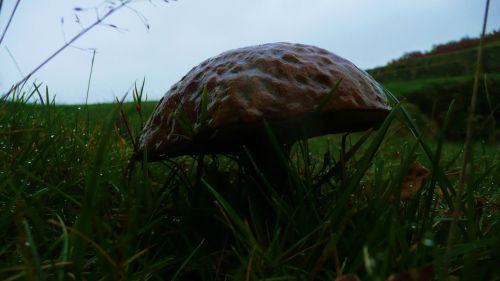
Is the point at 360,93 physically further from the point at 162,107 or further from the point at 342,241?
the point at 162,107

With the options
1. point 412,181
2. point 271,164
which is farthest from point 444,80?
point 271,164

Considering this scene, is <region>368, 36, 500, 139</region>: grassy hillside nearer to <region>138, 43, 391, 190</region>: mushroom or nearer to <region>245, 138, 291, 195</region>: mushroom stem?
<region>245, 138, 291, 195</region>: mushroom stem

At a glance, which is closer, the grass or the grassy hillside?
the grass

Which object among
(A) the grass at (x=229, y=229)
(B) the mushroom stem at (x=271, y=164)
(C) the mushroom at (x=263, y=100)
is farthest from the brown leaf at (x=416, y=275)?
(B) the mushroom stem at (x=271, y=164)

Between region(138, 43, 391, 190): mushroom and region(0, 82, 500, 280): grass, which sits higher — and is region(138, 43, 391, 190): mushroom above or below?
above

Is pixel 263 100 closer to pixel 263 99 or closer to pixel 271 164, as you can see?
pixel 263 99

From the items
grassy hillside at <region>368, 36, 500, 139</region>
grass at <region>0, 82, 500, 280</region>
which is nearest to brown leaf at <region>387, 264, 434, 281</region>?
grass at <region>0, 82, 500, 280</region>
